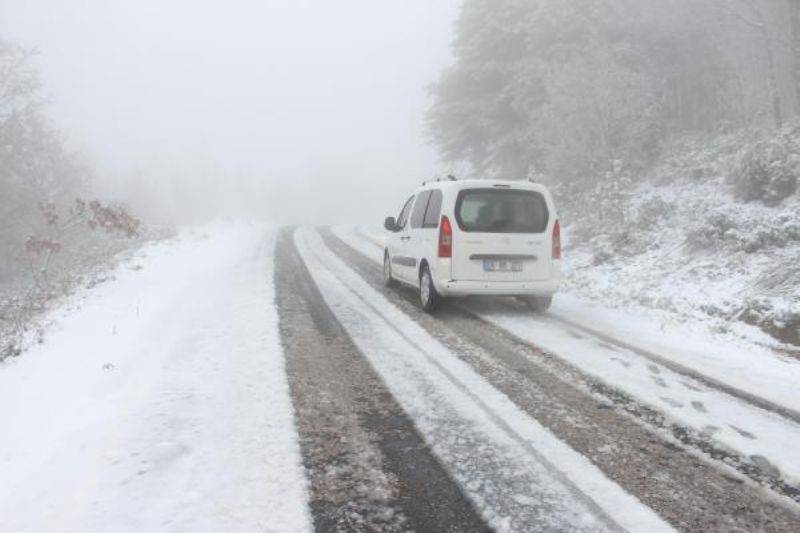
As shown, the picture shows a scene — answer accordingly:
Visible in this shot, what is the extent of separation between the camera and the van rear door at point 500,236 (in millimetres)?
8266

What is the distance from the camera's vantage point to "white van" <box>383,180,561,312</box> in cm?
827

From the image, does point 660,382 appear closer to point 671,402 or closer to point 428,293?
point 671,402

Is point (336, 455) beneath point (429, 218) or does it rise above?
beneath

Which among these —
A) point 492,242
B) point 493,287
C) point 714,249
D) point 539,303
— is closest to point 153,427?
point 493,287

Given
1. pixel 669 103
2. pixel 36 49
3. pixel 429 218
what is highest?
pixel 36 49

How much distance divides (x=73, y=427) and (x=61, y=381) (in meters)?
1.49

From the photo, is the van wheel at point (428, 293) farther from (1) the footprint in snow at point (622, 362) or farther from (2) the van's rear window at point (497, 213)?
(1) the footprint in snow at point (622, 362)

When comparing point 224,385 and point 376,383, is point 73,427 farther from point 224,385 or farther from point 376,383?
point 376,383

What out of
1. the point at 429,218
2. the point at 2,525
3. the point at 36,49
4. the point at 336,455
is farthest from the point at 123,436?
the point at 36,49

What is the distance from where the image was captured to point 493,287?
8.29 m

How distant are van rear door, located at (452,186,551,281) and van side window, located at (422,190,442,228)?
39 centimetres

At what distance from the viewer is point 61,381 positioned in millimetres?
5461

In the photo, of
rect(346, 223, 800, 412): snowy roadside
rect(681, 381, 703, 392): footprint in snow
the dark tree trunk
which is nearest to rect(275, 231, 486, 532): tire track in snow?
rect(681, 381, 703, 392): footprint in snow

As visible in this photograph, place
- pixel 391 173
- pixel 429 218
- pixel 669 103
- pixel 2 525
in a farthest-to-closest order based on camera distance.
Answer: pixel 391 173, pixel 669 103, pixel 429 218, pixel 2 525
